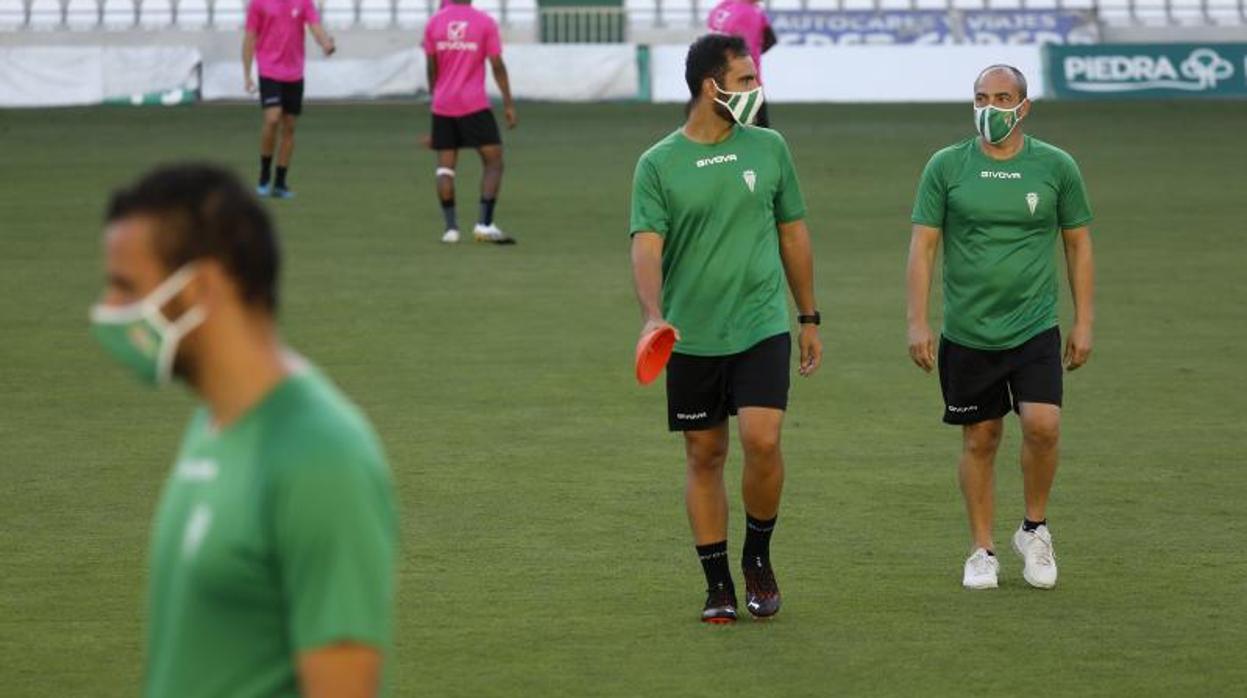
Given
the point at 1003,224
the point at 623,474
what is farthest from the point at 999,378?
the point at 623,474

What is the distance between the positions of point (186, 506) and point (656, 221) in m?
4.60

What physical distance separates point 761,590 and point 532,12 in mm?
39120

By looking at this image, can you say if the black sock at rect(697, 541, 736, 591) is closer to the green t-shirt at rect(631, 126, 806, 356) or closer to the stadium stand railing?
the green t-shirt at rect(631, 126, 806, 356)

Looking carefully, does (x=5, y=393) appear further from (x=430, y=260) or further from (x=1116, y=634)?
(x=1116, y=634)

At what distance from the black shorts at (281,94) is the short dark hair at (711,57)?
14.2m

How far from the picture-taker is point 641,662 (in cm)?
743

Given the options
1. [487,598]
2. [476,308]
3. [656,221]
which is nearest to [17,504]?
[487,598]

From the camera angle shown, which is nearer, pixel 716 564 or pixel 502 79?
pixel 716 564

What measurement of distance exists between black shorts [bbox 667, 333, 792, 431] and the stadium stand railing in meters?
37.7

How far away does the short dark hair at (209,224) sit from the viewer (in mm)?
3209

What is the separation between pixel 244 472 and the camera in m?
3.20

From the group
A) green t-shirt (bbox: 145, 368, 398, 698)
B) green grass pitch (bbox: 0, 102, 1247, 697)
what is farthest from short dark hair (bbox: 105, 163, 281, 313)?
green grass pitch (bbox: 0, 102, 1247, 697)

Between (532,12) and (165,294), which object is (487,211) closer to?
(165,294)

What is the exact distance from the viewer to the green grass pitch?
7.49m
